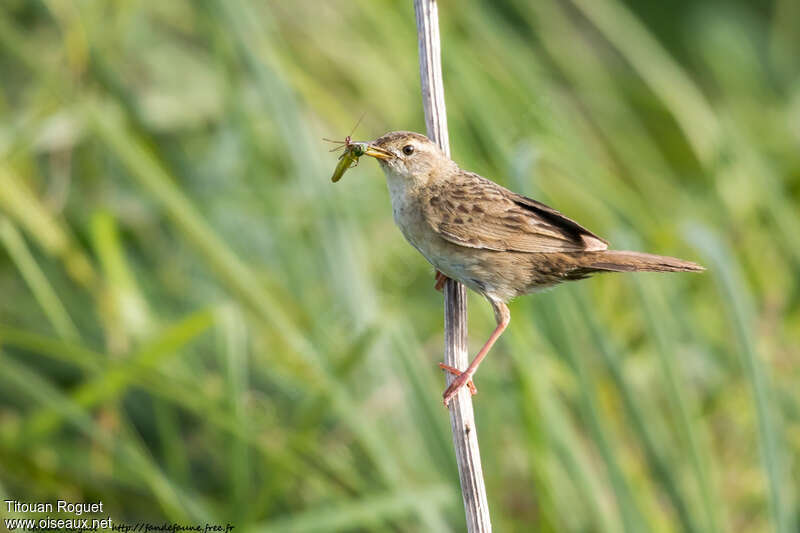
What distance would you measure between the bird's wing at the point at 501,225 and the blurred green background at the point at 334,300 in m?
0.36

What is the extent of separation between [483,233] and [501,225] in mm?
65

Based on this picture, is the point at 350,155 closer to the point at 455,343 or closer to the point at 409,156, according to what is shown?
the point at 409,156

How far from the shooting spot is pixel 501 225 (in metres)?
2.76

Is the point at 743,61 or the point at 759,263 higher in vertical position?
the point at 743,61

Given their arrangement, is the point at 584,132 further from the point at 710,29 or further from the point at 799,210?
the point at 710,29

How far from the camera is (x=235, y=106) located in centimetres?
455

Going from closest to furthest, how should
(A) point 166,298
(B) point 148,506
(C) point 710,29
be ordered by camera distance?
(B) point 148,506 → (A) point 166,298 → (C) point 710,29

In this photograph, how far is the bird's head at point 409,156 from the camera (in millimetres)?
2816

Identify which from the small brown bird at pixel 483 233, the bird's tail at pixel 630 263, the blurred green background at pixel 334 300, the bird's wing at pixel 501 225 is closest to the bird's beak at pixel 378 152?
the small brown bird at pixel 483 233

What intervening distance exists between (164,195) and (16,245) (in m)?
0.59

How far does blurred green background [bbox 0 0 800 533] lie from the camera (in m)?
3.31

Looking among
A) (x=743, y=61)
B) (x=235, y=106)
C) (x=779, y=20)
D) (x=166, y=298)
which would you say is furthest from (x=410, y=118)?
(x=779, y=20)

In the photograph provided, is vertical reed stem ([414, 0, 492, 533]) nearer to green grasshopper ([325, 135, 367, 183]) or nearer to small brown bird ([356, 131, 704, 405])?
small brown bird ([356, 131, 704, 405])

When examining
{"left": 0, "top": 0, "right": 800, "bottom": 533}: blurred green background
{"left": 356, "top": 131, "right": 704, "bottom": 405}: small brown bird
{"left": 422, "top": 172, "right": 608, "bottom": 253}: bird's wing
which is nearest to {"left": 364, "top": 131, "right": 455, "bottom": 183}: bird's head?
{"left": 356, "top": 131, "right": 704, "bottom": 405}: small brown bird
